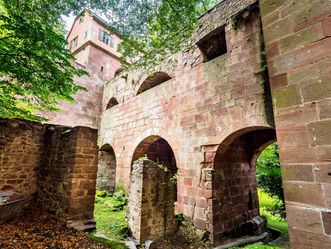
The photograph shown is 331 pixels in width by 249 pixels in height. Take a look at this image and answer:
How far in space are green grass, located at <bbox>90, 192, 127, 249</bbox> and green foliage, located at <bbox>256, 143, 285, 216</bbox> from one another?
20.3 feet

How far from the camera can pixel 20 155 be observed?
5.10 metres

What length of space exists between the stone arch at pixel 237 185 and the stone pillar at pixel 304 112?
2.89 m

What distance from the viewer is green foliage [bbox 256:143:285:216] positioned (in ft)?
28.0

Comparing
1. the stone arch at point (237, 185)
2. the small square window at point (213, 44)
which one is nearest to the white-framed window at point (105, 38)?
the small square window at point (213, 44)

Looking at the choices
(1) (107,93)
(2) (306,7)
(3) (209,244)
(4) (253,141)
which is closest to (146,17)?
(2) (306,7)

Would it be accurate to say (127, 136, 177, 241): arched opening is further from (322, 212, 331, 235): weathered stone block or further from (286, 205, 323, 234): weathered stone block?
(322, 212, 331, 235): weathered stone block

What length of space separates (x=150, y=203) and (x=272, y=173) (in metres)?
6.04

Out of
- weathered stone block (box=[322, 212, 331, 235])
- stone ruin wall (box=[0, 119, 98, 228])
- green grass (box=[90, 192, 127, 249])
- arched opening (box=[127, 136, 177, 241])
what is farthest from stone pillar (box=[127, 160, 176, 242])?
weathered stone block (box=[322, 212, 331, 235])

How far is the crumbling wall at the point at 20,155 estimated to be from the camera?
4811 millimetres

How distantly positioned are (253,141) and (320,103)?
17.9 feet

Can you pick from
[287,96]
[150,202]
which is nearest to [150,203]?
[150,202]

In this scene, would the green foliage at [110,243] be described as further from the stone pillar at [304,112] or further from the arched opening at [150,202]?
the stone pillar at [304,112]

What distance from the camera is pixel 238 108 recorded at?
524 centimetres

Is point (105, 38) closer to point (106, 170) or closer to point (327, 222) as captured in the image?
point (106, 170)
